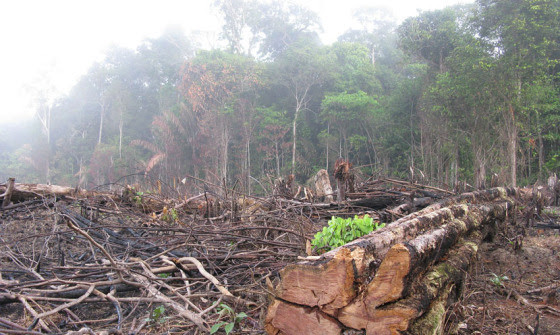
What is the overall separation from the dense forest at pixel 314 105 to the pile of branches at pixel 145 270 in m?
0.93

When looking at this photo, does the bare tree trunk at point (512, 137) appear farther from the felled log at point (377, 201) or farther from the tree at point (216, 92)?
the tree at point (216, 92)

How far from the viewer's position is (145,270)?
263cm

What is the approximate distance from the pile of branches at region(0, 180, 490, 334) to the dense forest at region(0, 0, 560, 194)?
93 centimetres

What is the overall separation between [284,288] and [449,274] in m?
1.11

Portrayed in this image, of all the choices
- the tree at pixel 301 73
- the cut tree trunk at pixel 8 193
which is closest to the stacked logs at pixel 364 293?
the cut tree trunk at pixel 8 193

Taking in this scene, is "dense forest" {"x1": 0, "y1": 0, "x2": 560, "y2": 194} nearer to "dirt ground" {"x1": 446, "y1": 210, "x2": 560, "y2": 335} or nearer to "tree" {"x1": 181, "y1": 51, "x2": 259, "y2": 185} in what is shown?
"tree" {"x1": 181, "y1": 51, "x2": 259, "y2": 185}

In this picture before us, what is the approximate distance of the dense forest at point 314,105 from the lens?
1278cm

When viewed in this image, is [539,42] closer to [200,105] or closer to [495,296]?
[495,296]

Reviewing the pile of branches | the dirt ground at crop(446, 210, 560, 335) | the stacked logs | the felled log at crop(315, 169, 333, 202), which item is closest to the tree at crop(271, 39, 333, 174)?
the felled log at crop(315, 169, 333, 202)

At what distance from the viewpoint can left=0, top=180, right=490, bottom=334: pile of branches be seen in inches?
90.4

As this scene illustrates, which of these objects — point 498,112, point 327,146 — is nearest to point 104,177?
point 327,146

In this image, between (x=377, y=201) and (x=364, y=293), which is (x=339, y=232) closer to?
(x=364, y=293)

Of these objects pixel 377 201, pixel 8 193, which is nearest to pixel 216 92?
pixel 8 193

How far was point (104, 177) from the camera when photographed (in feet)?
90.3
